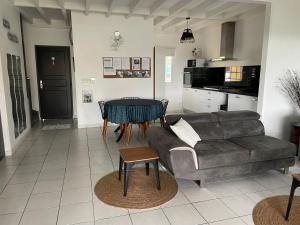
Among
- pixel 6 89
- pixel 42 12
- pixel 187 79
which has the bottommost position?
pixel 6 89

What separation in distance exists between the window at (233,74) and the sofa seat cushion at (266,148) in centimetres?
316

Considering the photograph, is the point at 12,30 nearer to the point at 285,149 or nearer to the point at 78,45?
the point at 78,45

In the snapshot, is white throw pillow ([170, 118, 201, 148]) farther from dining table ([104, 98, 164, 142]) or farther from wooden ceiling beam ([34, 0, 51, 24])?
wooden ceiling beam ([34, 0, 51, 24])

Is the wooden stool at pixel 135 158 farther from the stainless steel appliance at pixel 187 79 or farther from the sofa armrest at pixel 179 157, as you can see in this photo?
the stainless steel appliance at pixel 187 79

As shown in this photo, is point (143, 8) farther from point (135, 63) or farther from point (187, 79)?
point (187, 79)

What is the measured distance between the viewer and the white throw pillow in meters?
2.91

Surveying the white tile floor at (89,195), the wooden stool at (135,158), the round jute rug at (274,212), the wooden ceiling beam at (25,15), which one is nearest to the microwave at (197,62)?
the white tile floor at (89,195)

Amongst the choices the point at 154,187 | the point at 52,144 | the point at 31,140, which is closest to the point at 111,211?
the point at 154,187

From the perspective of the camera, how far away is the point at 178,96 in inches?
314

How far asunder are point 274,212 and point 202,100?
14.9 ft

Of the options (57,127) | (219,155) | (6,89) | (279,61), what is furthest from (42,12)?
(279,61)

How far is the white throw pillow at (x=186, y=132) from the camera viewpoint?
9.54 feet

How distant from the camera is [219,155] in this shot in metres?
2.74

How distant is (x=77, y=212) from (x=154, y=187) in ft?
3.03
